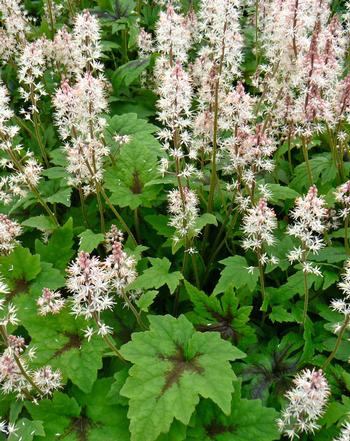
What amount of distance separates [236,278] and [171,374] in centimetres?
97

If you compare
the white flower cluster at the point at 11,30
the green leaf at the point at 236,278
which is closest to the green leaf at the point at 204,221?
the green leaf at the point at 236,278

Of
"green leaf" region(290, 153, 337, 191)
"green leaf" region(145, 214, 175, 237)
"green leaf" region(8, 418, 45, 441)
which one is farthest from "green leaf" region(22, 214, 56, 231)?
"green leaf" region(290, 153, 337, 191)

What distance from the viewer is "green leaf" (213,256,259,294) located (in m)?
3.68

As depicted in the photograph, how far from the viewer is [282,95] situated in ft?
15.4

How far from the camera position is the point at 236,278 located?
12.2 feet

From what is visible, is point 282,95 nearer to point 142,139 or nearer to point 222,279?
point 142,139

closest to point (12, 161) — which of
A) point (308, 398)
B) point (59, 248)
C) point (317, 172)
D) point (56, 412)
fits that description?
point (59, 248)

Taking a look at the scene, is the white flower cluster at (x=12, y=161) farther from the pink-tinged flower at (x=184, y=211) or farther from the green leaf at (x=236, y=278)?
the green leaf at (x=236, y=278)

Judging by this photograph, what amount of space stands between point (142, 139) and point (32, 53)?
1219mm

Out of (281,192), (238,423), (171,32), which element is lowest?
(238,423)

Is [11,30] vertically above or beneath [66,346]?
above

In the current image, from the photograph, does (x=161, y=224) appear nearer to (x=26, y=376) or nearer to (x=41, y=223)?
(x=41, y=223)

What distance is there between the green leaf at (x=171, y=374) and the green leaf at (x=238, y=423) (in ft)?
0.95

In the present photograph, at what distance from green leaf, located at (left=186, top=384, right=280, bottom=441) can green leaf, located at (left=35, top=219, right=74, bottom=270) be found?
1.71 m
